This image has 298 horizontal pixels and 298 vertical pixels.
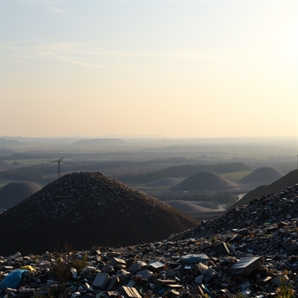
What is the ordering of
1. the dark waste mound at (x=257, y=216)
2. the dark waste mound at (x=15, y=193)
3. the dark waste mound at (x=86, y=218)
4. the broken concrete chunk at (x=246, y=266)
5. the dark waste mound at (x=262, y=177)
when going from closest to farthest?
the broken concrete chunk at (x=246, y=266), the dark waste mound at (x=257, y=216), the dark waste mound at (x=86, y=218), the dark waste mound at (x=15, y=193), the dark waste mound at (x=262, y=177)

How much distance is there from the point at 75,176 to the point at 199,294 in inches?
736

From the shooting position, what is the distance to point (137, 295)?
7051 mm

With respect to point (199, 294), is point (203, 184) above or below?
below

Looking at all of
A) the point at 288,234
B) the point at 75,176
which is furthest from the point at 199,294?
the point at 75,176

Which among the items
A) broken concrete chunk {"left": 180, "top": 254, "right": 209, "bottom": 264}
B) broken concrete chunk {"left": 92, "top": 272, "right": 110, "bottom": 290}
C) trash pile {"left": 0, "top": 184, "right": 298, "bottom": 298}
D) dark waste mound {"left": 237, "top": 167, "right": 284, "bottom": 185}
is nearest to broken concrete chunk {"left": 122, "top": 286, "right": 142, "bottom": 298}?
trash pile {"left": 0, "top": 184, "right": 298, "bottom": 298}

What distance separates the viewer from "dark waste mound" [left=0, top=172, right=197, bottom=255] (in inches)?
808

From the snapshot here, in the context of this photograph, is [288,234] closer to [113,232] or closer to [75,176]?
[113,232]

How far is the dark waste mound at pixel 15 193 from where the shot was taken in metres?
Result: 45.5

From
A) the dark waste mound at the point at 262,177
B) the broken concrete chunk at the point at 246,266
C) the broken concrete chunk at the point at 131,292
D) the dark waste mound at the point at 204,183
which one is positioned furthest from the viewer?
the dark waste mound at the point at 262,177

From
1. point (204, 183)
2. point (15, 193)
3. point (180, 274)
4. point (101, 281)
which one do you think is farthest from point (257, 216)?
point (204, 183)

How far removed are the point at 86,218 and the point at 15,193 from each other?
2748cm

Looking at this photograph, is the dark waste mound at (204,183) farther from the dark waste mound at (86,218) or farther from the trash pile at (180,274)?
the trash pile at (180,274)

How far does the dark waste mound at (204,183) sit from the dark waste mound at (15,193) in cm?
2388

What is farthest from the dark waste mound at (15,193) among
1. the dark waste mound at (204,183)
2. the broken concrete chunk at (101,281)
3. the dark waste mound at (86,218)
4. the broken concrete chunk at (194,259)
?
the broken concrete chunk at (101,281)
